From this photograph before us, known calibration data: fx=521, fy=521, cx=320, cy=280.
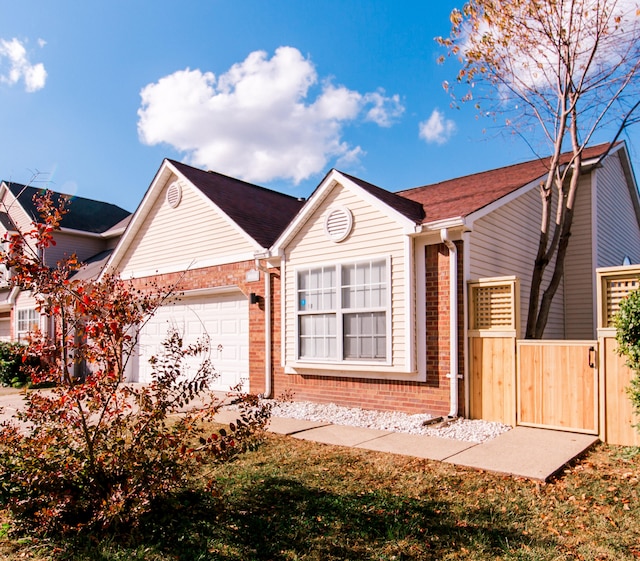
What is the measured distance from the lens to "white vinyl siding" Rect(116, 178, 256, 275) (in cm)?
1185

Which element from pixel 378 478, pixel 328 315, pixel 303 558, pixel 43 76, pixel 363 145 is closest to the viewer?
pixel 303 558

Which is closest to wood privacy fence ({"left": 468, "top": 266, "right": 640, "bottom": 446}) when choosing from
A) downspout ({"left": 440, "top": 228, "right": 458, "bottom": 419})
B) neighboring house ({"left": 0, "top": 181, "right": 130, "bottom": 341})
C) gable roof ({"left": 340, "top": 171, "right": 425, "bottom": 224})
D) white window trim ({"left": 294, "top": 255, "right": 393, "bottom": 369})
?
downspout ({"left": 440, "top": 228, "right": 458, "bottom": 419})

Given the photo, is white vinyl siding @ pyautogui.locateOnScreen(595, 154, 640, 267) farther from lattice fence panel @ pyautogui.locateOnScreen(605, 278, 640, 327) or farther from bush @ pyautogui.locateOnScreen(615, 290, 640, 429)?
bush @ pyautogui.locateOnScreen(615, 290, 640, 429)

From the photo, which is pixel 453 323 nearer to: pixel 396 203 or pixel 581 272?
pixel 396 203

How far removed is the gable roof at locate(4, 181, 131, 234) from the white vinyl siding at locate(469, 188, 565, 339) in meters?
15.8

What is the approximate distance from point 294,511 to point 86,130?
8547mm

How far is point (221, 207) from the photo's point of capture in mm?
12023

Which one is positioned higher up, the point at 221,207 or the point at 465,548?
the point at 221,207

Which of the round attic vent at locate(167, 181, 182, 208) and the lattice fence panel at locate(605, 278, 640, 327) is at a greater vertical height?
the round attic vent at locate(167, 181, 182, 208)

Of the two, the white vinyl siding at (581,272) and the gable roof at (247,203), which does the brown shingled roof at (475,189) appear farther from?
the gable roof at (247,203)

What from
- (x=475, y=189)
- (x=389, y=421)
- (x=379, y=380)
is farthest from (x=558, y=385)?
(x=475, y=189)

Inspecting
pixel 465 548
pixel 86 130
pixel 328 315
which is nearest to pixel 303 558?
→ pixel 465 548

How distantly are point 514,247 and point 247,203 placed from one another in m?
6.59

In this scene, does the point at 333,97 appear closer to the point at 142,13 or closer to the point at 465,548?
the point at 142,13
